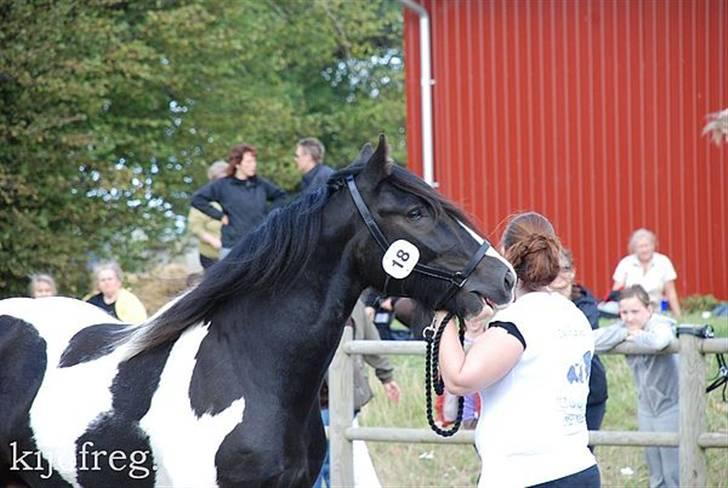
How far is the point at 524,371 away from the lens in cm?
426

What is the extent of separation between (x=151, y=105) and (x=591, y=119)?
843 cm

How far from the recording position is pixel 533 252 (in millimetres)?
4367

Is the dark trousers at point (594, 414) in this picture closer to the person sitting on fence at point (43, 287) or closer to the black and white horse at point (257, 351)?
the black and white horse at point (257, 351)

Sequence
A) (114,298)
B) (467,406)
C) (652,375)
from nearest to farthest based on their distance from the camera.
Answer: (652,375) < (467,406) < (114,298)

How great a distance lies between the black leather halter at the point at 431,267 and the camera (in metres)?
4.38

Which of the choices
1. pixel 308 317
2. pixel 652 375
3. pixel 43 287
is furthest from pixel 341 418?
pixel 308 317

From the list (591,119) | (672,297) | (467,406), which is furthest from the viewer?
(591,119)

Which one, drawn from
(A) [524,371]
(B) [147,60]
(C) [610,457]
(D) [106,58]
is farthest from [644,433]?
(B) [147,60]

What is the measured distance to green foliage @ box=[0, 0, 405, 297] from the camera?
13.5m

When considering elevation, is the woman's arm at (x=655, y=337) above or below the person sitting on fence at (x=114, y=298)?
below

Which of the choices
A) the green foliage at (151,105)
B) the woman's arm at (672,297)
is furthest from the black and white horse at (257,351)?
the green foliage at (151,105)

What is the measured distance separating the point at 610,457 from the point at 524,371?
446 centimetres

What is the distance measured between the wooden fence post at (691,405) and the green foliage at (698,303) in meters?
5.99

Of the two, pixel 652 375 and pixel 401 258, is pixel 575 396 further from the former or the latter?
pixel 652 375
